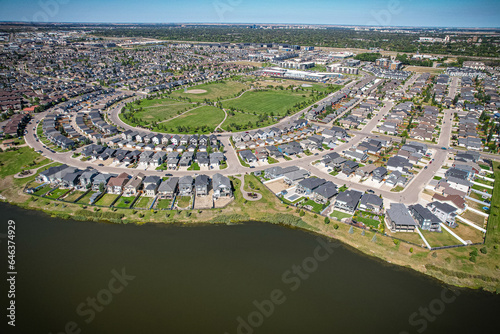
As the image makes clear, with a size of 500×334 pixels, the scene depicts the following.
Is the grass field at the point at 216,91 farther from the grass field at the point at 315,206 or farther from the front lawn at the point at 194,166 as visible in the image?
the grass field at the point at 315,206

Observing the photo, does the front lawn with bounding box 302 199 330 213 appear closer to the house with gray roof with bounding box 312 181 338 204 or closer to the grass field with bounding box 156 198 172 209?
the house with gray roof with bounding box 312 181 338 204

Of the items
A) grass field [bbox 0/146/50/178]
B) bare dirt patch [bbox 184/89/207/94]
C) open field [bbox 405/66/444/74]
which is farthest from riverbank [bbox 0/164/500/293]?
open field [bbox 405/66/444/74]

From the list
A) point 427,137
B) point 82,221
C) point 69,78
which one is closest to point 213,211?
point 82,221

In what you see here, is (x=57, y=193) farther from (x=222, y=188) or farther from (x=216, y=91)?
(x=216, y=91)

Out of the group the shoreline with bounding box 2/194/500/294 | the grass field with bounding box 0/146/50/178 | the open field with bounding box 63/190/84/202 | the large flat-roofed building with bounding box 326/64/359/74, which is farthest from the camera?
the large flat-roofed building with bounding box 326/64/359/74

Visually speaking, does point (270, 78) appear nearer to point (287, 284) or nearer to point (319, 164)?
point (319, 164)

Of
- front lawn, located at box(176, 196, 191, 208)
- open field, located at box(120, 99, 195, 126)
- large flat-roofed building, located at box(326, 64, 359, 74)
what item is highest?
large flat-roofed building, located at box(326, 64, 359, 74)

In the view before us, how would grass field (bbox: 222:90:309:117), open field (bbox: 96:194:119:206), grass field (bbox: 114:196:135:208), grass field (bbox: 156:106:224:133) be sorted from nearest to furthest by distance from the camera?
1. grass field (bbox: 114:196:135:208)
2. open field (bbox: 96:194:119:206)
3. grass field (bbox: 156:106:224:133)
4. grass field (bbox: 222:90:309:117)
